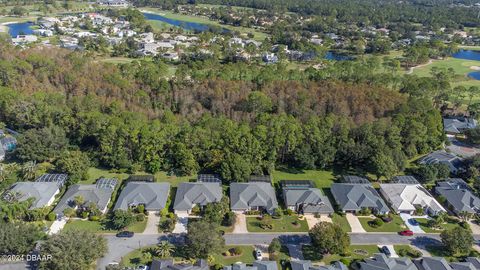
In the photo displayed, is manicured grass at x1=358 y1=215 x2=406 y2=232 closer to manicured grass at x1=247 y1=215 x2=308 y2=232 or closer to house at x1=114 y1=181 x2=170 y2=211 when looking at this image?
manicured grass at x1=247 y1=215 x2=308 y2=232

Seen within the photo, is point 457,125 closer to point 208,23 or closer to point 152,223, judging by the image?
point 152,223

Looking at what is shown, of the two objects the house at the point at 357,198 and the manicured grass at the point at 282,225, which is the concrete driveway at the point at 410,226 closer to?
the house at the point at 357,198

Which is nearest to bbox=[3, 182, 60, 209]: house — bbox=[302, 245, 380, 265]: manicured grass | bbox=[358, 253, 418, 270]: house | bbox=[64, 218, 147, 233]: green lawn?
bbox=[64, 218, 147, 233]: green lawn

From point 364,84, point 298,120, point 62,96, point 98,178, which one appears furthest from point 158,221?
point 364,84

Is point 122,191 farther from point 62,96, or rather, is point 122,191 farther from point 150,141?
point 62,96

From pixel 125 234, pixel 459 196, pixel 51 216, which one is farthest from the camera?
pixel 459 196

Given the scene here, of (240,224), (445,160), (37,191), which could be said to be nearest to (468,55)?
(445,160)
